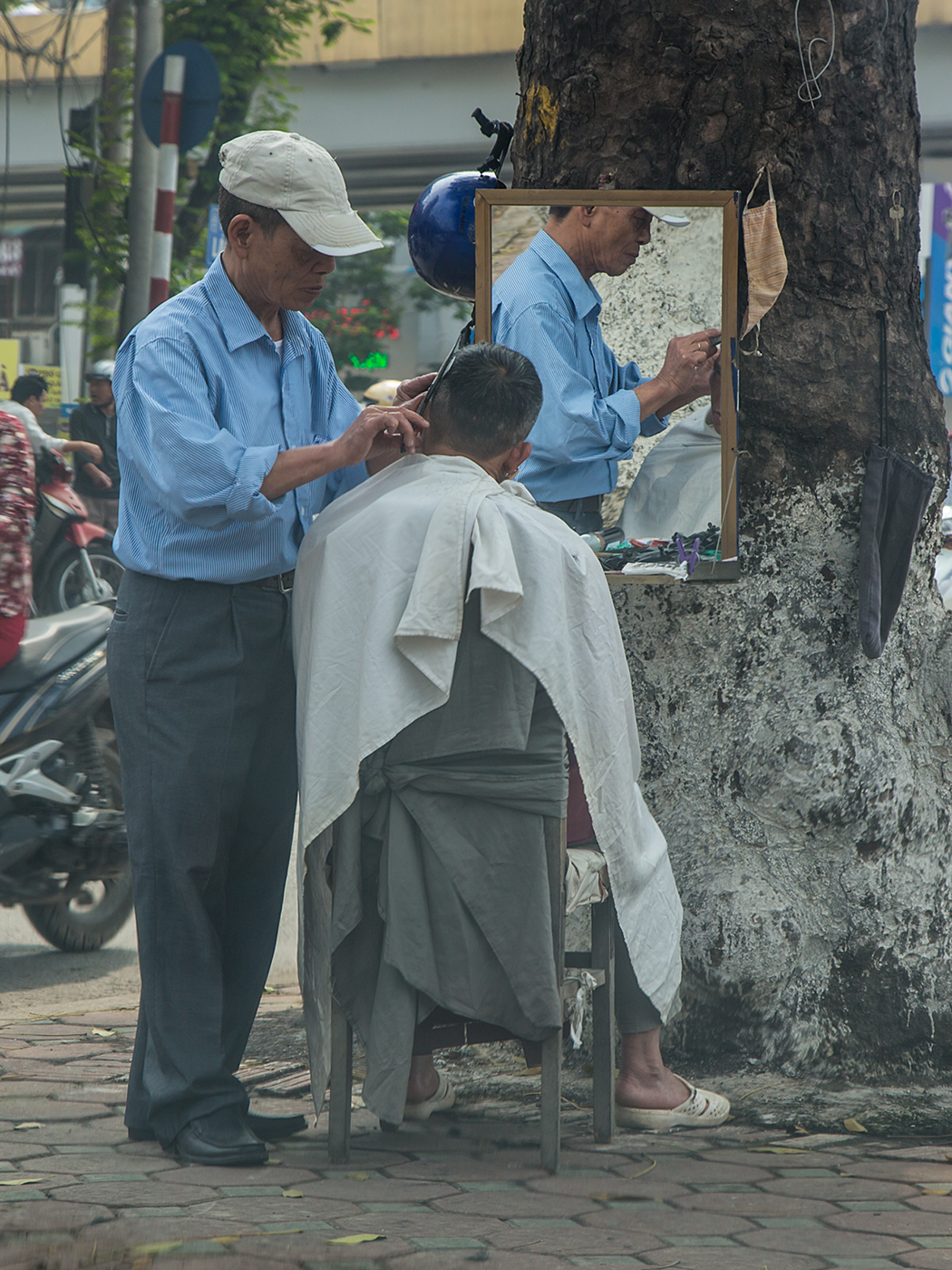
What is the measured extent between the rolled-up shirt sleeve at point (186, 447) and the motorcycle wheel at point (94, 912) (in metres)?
2.48

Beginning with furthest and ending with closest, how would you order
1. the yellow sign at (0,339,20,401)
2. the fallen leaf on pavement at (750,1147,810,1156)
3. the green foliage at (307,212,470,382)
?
the green foliage at (307,212,470,382) → the yellow sign at (0,339,20,401) → the fallen leaf on pavement at (750,1147,810,1156)

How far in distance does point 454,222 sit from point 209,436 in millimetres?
1138

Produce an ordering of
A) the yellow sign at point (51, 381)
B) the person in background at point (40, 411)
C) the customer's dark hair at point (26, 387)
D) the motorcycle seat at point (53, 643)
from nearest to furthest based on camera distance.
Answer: the motorcycle seat at point (53, 643)
the person in background at point (40, 411)
the customer's dark hair at point (26, 387)
the yellow sign at point (51, 381)

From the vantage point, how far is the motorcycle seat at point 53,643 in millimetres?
5004

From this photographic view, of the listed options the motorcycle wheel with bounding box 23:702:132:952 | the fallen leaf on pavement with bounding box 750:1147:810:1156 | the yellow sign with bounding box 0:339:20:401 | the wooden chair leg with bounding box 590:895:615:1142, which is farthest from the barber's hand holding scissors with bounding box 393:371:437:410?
the yellow sign with bounding box 0:339:20:401

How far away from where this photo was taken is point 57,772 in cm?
503

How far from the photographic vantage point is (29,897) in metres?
4.98

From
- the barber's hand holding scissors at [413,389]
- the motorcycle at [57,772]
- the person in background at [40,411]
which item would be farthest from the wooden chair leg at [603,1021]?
the person in background at [40,411]

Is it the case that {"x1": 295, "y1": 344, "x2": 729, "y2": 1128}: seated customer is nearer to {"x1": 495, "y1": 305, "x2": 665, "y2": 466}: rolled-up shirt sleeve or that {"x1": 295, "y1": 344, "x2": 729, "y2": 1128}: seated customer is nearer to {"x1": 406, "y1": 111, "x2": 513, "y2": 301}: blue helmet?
{"x1": 495, "y1": 305, "x2": 665, "y2": 466}: rolled-up shirt sleeve

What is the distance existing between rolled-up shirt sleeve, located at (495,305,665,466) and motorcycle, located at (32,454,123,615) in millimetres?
5125

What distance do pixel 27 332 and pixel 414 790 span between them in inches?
599

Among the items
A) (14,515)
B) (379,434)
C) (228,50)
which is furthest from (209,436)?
(228,50)

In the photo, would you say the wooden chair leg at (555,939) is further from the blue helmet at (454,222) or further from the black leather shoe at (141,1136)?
the blue helmet at (454,222)

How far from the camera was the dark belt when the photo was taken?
3.17 m
